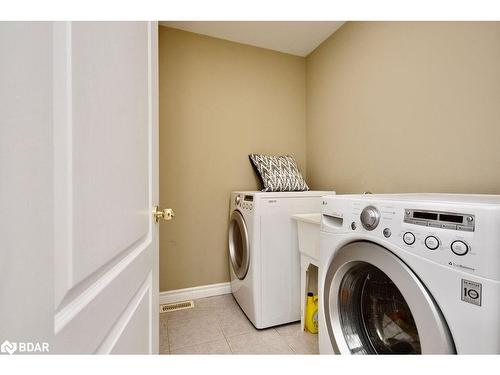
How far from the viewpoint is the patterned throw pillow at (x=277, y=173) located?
1.90 m

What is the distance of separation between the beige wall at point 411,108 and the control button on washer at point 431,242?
759 mm

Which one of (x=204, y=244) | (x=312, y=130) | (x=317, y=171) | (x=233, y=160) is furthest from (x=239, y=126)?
(x=204, y=244)

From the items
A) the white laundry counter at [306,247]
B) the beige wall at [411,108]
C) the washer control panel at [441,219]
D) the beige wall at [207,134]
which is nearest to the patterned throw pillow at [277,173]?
the beige wall at [207,134]

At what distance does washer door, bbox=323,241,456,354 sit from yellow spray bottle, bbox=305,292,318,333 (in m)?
0.55

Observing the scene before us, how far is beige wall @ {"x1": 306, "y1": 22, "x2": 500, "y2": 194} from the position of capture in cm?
104

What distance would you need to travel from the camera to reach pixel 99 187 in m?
0.37

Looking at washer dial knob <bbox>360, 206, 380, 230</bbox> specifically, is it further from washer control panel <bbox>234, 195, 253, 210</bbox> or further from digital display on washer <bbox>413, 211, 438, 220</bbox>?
washer control panel <bbox>234, 195, 253, 210</bbox>

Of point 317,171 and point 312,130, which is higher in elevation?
point 312,130

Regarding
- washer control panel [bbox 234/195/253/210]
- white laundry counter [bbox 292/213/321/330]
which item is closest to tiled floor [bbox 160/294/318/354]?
white laundry counter [bbox 292/213/321/330]

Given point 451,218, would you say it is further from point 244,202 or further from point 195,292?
point 195,292

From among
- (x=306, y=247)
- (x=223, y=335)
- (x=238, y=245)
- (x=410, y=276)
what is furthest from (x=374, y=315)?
(x=238, y=245)

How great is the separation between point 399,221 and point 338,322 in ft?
1.72

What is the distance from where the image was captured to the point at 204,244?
2.03 m
